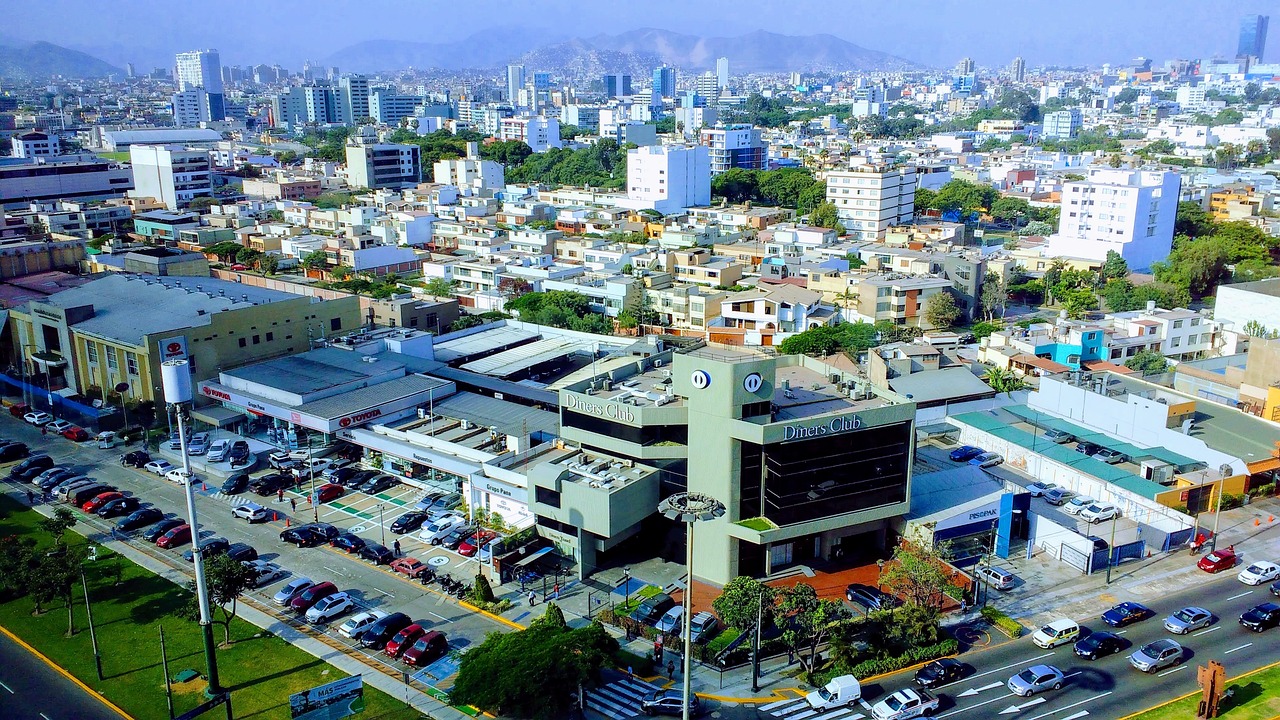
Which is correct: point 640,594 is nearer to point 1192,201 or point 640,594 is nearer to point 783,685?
point 783,685

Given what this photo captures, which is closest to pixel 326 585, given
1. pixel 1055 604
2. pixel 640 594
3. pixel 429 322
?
pixel 640 594

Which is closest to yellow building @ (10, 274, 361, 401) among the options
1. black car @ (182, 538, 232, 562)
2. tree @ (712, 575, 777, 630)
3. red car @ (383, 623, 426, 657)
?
black car @ (182, 538, 232, 562)

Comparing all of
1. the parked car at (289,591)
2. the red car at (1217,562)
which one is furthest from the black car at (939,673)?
the parked car at (289,591)

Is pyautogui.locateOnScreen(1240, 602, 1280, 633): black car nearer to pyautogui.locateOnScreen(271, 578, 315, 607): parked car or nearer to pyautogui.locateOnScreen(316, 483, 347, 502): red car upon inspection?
pyautogui.locateOnScreen(271, 578, 315, 607): parked car

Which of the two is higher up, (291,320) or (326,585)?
(291,320)

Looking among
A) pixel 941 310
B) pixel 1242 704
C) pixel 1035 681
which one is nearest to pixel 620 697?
pixel 1035 681

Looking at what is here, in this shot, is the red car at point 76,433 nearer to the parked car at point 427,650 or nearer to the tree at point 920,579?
the parked car at point 427,650
